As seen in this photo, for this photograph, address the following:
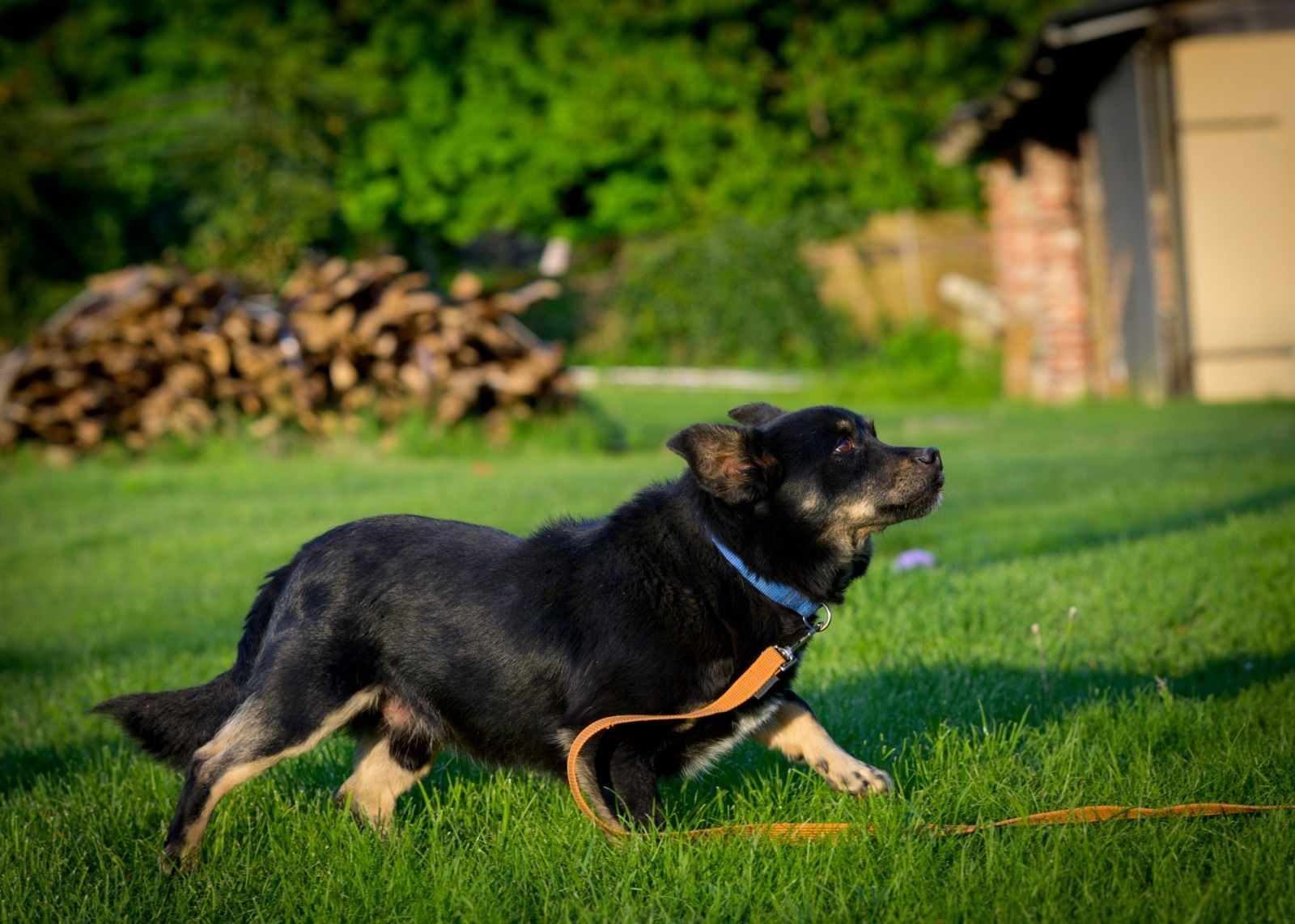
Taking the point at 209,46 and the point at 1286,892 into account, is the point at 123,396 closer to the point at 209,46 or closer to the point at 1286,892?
the point at 1286,892

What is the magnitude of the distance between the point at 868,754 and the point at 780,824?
2.50 ft

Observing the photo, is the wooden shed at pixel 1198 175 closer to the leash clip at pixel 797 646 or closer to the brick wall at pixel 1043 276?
the brick wall at pixel 1043 276

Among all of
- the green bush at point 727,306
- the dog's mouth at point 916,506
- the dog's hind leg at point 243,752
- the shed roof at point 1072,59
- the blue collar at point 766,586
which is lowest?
the green bush at point 727,306

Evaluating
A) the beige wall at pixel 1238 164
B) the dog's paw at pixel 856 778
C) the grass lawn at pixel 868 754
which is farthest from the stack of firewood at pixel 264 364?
the dog's paw at pixel 856 778

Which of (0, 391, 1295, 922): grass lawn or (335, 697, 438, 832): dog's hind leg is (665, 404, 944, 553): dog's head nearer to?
(0, 391, 1295, 922): grass lawn

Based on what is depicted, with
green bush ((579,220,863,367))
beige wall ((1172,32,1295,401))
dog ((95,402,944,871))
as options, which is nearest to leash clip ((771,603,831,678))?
dog ((95,402,944,871))

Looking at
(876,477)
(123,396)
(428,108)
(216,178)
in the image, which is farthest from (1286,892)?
(428,108)

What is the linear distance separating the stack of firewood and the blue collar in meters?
8.92

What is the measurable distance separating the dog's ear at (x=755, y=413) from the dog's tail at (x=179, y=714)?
65.1 inches

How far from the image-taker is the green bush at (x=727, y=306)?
24969 millimetres

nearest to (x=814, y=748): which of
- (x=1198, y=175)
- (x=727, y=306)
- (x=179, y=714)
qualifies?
(x=179, y=714)

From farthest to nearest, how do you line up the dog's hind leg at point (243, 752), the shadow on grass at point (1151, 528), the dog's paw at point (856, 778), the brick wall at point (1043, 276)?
the brick wall at point (1043, 276)
the shadow on grass at point (1151, 528)
the dog's paw at point (856, 778)
the dog's hind leg at point (243, 752)

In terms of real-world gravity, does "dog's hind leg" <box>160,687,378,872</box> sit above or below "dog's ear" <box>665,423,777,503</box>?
below

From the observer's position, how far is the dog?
11.7 feet
